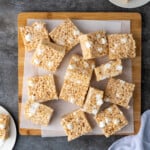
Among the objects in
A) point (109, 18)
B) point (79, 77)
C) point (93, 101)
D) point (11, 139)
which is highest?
point (109, 18)

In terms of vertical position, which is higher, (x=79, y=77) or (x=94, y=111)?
(x=79, y=77)

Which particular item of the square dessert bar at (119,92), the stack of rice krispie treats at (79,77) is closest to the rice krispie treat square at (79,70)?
the stack of rice krispie treats at (79,77)

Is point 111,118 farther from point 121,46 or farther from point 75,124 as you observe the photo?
point 121,46

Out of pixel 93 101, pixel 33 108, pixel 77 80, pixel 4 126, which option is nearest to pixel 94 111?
pixel 93 101

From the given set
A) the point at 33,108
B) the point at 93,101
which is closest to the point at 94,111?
the point at 93,101

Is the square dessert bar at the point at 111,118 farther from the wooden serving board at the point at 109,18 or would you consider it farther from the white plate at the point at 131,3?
the white plate at the point at 131,3

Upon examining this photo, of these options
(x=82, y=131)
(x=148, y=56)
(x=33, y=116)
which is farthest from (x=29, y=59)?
(x=148, y=56)

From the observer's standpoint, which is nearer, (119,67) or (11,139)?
(119,67)
